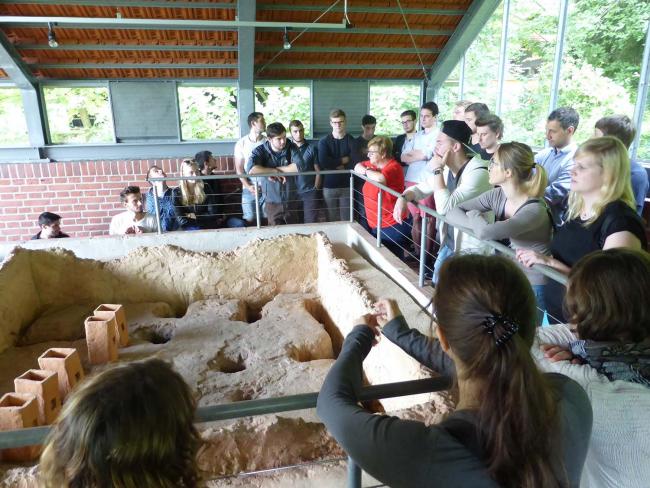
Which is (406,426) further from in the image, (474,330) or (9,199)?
(9,199)

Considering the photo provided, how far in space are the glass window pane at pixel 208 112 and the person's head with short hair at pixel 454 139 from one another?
16.1 ft

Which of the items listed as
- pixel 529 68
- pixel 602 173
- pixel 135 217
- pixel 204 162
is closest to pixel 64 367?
pixel 135 217

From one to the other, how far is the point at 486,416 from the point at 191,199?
502cm

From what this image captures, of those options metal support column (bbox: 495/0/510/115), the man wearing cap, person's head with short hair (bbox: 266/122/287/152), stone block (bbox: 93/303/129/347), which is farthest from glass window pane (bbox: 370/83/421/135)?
stone block (bbox: 93/303/129/347)

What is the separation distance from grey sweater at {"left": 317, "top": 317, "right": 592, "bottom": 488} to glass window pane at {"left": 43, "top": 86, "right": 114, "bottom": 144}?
6994 mm

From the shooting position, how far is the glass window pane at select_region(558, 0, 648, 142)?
16.2ft

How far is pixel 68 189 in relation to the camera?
23.1ft

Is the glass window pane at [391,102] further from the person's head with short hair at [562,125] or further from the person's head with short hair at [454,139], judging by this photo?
the person's head with short hair at [454,139]

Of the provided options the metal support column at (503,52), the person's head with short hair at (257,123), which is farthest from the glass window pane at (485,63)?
the person's head with short hair at (257,123)

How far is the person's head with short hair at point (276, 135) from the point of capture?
17.4 ft

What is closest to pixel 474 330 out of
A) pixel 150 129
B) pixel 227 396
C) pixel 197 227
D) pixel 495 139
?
pixel 227 396

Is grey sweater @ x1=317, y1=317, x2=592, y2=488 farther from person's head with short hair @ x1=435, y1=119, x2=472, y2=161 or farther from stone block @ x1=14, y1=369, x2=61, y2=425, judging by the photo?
stone block @ x1=14, y1=369, x2=61, y2=425

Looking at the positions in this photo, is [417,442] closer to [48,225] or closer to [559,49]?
[48,225]

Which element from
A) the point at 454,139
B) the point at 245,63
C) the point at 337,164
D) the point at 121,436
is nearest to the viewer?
the point at 121,436
